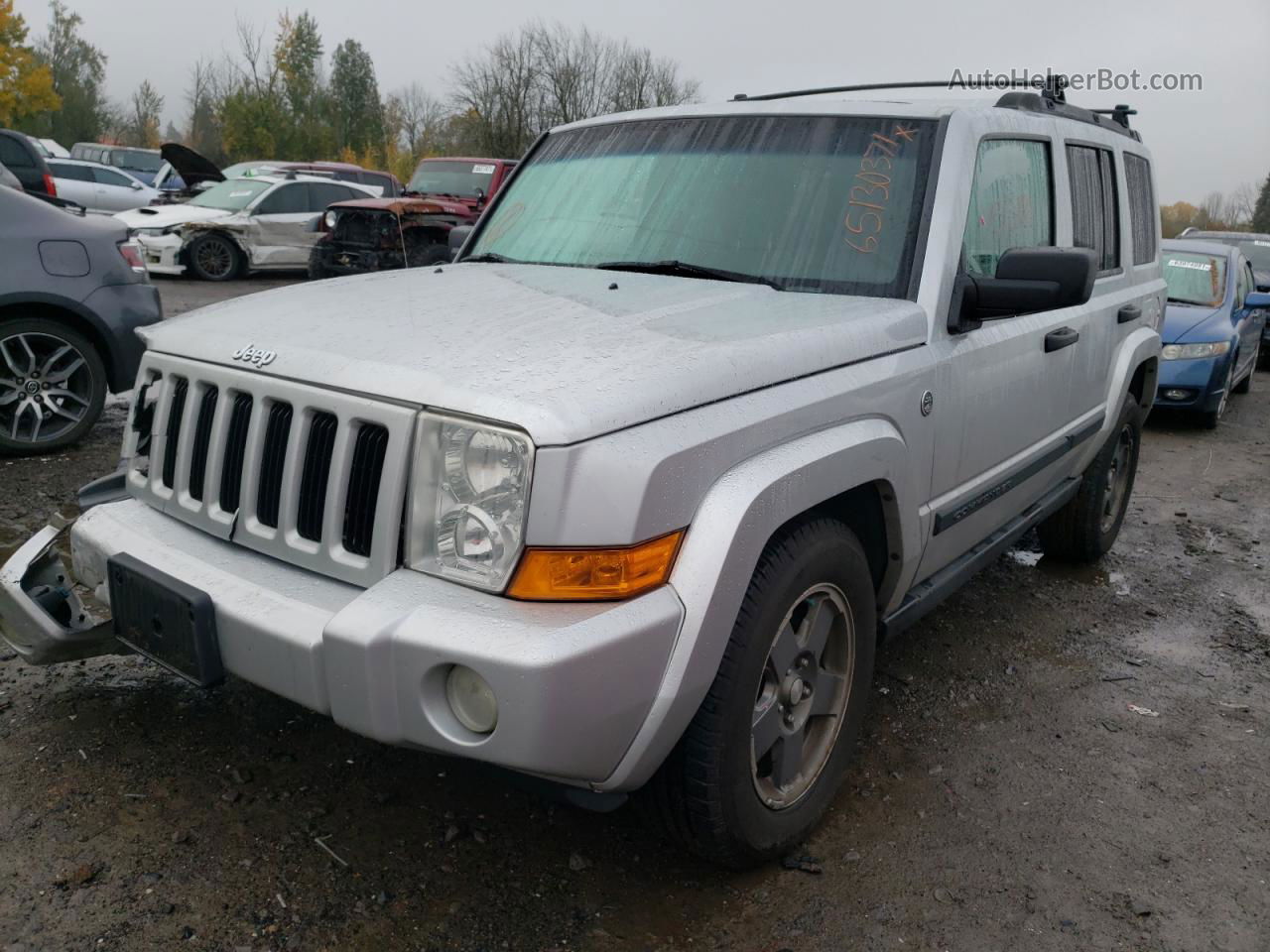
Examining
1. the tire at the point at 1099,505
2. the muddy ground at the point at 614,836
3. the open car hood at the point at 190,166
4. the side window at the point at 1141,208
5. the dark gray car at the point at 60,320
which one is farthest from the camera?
the open car hood at the point at 190,166

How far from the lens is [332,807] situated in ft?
9.00

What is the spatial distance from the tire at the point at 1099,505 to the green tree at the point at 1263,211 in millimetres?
64471

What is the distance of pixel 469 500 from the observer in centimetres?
207

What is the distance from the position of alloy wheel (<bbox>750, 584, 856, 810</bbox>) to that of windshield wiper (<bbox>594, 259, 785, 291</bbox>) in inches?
36.7

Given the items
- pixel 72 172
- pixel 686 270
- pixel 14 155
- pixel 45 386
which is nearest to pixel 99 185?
pixel 72 172

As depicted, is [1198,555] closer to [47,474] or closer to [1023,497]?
[1023,497]

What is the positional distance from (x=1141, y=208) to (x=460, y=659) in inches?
168

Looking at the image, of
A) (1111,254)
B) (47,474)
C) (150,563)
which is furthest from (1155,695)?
(47,474)

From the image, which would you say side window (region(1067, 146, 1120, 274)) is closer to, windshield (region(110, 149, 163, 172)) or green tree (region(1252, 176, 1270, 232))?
windshield (region(110, 149, 163, 172))

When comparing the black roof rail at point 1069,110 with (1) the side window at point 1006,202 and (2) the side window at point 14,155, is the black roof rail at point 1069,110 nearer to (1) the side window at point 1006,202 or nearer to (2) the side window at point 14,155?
(1) the side window at point 1006,202

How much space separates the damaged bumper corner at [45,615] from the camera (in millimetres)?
2646

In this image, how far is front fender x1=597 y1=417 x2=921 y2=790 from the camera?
207 centimetres

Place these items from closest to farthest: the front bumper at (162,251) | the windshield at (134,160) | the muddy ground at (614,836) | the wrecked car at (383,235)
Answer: the muddy ground at (614,836) < the wrecked car at (383,235) < the front bumper at (162,251) < the windshield at (134,160)

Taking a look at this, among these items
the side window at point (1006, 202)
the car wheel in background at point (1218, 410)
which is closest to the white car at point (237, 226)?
the car wheel in background at point (1218, 410)
